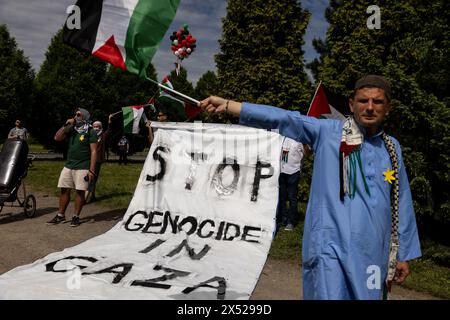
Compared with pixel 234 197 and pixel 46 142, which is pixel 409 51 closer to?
pixel 234 197

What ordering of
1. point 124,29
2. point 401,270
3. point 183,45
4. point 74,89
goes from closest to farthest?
point 401,270 < point 124,29 < point 183,45 < point 74,89

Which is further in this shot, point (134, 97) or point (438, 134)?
point (134, 97)

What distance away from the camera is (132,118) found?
887cm

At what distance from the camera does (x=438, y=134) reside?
19.8 ft

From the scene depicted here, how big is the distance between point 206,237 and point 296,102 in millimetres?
13018

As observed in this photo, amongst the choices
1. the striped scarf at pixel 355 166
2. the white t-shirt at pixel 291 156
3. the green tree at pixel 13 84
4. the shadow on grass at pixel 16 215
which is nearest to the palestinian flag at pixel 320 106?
the white t-shirt at pixel 291 156

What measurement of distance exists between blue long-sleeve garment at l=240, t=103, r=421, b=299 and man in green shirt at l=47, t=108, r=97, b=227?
581 centimetres

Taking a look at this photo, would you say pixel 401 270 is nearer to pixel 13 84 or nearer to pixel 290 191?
pixel 290 191

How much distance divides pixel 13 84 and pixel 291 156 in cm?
2447

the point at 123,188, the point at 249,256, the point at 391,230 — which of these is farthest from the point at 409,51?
the point at 123,188

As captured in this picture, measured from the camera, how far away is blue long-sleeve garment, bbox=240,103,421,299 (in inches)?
96.3

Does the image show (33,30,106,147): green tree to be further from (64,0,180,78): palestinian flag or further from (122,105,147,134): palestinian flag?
(64,0,180,78): palestinian flag

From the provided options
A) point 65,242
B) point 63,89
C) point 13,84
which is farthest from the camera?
point 63,89

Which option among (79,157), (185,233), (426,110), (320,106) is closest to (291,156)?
(320,106)
